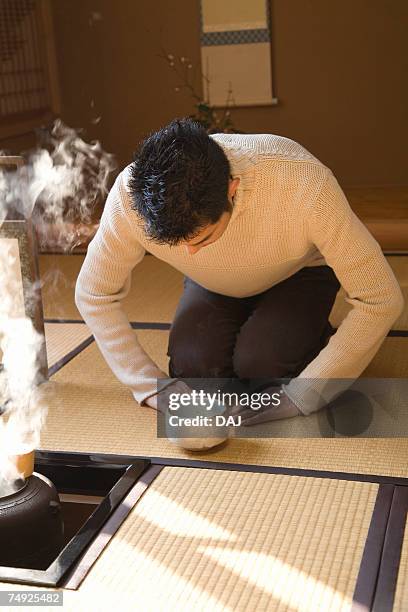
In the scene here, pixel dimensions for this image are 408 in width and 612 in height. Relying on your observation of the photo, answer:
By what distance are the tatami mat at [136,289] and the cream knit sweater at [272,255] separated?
766 mm

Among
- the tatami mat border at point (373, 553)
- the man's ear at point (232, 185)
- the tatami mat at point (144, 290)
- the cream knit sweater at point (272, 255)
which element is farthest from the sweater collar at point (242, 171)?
the tatami mat at point (144, 290)

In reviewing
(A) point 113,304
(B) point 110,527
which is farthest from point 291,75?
(B) point 110,527

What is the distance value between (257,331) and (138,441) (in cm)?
45

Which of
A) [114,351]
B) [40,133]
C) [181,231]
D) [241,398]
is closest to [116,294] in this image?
[114,351]

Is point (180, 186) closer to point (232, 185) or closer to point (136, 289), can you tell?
point (232, 185)

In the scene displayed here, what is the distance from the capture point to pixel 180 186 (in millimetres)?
1441

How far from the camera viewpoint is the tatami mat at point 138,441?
1776 mm

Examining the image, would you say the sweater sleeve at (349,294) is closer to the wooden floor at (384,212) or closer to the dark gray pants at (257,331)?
the dark gray pants at (257,331)

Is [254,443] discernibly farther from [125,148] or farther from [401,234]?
[125,148]

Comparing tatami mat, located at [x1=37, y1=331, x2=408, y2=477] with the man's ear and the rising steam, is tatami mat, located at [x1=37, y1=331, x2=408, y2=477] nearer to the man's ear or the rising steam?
the rising steam

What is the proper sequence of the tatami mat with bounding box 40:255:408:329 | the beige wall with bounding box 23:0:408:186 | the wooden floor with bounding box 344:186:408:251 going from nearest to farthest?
the tatami mat with bounding box 40:255:408:329, the wooden floor with bounding box 344:186:408:251, the beige wall with bounding box 23:0:408:186

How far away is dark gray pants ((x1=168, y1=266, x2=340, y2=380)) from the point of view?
6.90ft

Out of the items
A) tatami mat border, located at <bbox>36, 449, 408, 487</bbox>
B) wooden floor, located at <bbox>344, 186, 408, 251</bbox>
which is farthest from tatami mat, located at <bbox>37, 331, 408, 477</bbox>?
wooden floor, located at <bbox>344, 186, 408, 251</bbox>

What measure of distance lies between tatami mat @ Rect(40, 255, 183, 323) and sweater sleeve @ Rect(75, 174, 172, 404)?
75cm
